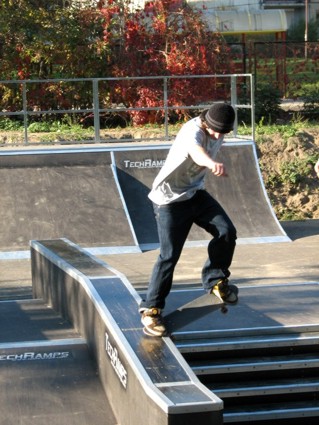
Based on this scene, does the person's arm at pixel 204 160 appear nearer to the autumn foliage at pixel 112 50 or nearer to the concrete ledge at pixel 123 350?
the concrete ledge at pixel 123 350

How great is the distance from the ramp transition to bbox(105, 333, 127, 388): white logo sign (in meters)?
7.42

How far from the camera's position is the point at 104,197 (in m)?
14.8

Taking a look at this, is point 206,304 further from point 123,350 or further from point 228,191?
point 228,191

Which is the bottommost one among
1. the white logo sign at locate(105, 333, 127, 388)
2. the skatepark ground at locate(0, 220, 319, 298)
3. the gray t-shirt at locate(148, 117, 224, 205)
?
the skatepark ground at locate(0, 220, 319, 298)

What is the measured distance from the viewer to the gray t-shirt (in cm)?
632

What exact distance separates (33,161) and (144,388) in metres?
10.3

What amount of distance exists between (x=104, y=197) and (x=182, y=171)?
8443 millimetres

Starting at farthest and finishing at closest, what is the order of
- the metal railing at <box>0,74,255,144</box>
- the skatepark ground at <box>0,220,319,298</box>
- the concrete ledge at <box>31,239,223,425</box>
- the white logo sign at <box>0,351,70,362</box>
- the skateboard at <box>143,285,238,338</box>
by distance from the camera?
the metal railing at <box>0,74,255,144</box> → the skatepark ground at <box>0,220,319,298</box> → the white logo sign at <box>0,351,70,362</box> → the skateboard at <box>143,285,238,338</box> → the concrete ledge at <box>31,239,223,425</box>

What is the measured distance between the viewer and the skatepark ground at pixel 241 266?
38.2 feet

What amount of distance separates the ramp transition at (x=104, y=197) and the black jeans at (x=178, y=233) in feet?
23.9

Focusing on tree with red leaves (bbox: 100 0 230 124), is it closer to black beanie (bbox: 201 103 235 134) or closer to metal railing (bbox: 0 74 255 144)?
metal railing (bbox: 0 74 255 144)

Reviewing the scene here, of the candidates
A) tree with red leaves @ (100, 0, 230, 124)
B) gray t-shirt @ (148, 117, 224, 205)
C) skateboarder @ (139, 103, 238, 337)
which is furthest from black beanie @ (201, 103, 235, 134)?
tree with red leaves @ (100, 0, 230, 124)

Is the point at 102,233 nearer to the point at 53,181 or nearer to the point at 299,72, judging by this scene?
the point at 53,181

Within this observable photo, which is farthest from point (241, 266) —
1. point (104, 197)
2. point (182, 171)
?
point (182, 171)
